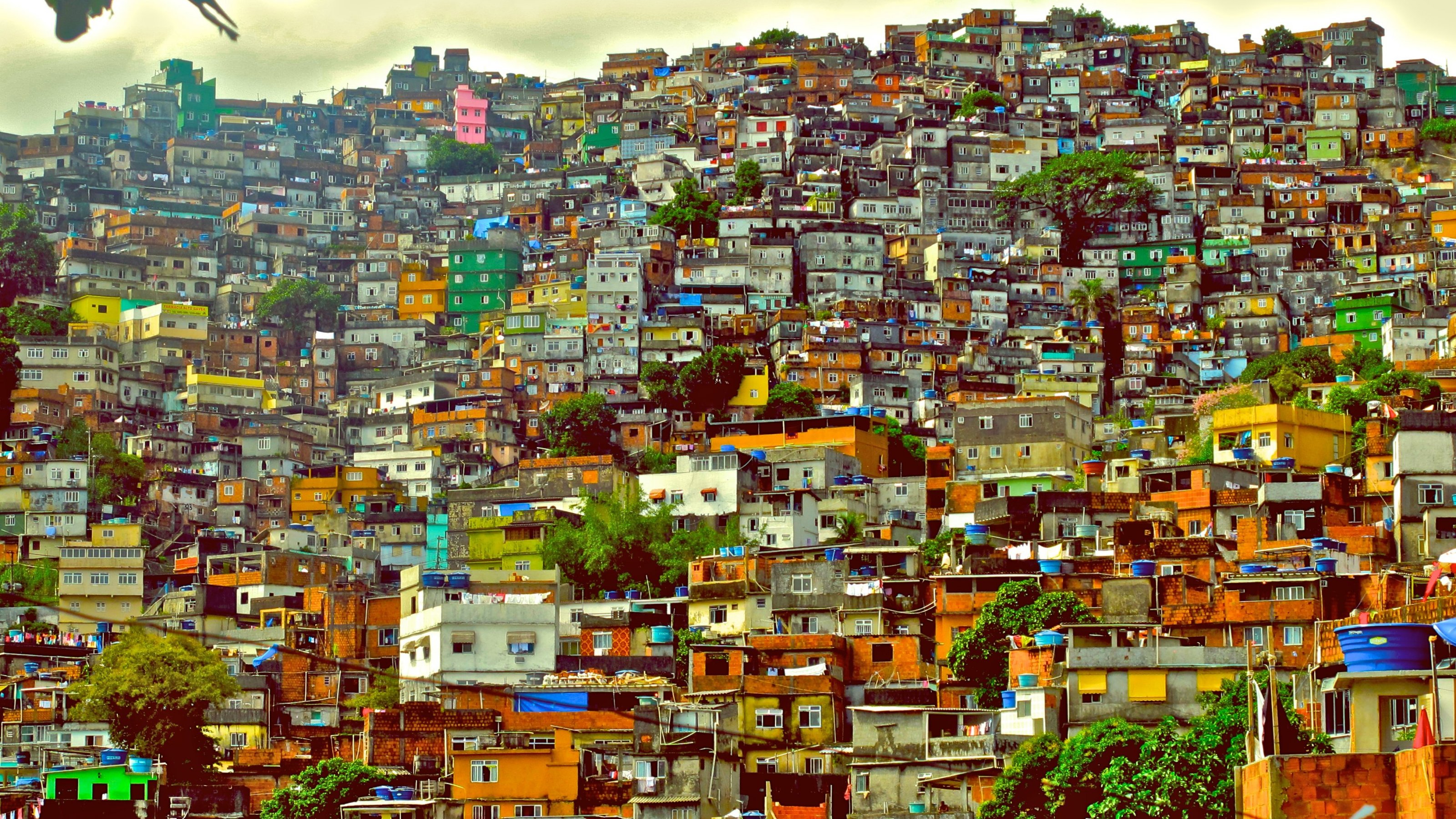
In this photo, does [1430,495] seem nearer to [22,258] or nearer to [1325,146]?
[1325,146]

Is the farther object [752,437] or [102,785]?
[752,437]

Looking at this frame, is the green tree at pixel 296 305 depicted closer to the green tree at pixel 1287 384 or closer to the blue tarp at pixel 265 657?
the blue tarp at pixel 265 657

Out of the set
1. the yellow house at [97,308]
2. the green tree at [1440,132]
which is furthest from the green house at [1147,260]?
the yellow house at [97,308]

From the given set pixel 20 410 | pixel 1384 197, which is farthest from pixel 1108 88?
pixel 20 410

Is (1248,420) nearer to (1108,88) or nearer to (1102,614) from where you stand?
(1102,614)

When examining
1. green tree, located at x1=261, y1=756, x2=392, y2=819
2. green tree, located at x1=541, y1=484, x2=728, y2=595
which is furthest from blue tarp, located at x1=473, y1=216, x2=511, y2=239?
green tree, located at x1=261, y1=756, x2=392, y2=819

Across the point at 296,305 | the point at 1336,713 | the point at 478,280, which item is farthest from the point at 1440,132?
the point at 1336,713

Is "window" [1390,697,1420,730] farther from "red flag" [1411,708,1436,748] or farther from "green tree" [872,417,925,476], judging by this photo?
"green tree" [872,417,925,476]
